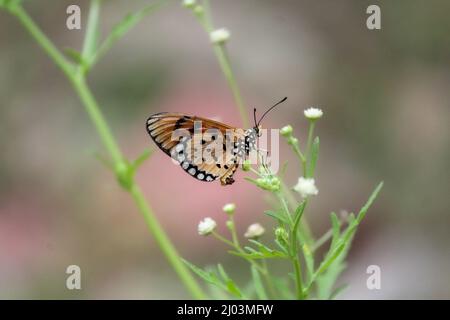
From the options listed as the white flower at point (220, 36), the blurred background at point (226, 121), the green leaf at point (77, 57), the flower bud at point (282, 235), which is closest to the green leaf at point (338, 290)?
the flower bud at point (282, 235)

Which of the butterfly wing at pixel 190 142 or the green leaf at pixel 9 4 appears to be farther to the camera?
the green leaf at pixel 9 4

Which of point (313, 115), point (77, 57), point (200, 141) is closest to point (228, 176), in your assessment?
point (200, 141)

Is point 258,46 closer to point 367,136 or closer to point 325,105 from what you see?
point 325,105

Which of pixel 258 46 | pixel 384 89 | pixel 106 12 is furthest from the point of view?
pixel 106 12

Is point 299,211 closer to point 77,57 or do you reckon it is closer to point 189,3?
point 77,57

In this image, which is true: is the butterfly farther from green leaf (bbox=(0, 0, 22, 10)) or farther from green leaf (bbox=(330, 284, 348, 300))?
green leaf (bbox=(0, 0, 22, 10))

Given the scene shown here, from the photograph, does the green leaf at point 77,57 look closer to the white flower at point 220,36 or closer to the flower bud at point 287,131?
the white flower at point 220,36

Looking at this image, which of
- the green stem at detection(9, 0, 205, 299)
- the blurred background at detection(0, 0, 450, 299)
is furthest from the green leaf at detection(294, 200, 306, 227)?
the blurred background at detection(0, 0, 450, 299)
